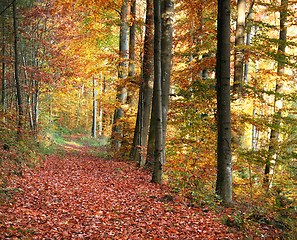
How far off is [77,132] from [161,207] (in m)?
25.2

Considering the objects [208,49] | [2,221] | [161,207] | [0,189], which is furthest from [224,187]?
[208,49]

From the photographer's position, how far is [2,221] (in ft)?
13.9

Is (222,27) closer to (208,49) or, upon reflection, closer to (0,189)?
(208,49)

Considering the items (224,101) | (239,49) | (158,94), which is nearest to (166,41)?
(158,94)

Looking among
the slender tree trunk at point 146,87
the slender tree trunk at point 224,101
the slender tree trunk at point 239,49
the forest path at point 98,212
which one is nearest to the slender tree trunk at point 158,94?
the forest path at point 98,212

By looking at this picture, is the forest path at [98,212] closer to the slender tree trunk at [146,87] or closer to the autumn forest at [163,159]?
the autumn forest at [163,159]

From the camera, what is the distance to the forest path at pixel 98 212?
4.56 metres

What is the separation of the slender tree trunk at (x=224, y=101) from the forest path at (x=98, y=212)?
88cm

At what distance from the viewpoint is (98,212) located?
5.67 metres

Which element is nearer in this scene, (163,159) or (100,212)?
(100,212)

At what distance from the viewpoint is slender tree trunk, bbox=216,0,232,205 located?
5.88m

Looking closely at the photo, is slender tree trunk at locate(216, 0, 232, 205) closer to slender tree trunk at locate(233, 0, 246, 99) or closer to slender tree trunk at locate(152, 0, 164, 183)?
slender tree trunk at locate(152, 0, 164, 183)

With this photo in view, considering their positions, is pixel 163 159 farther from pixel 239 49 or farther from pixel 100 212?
pixel 239 49

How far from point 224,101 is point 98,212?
13.6 feet
